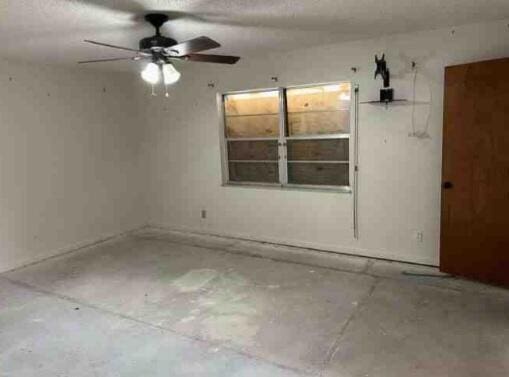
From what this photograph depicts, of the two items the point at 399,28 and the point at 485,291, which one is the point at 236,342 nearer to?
the point at 485,291

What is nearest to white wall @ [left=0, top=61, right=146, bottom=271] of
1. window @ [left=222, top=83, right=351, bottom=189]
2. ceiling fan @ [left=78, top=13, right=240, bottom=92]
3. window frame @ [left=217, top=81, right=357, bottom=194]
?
window frame @ [left=217, top=81, right=357, bottom=194]

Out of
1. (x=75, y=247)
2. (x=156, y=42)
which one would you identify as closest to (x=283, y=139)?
(x=156, y=42)

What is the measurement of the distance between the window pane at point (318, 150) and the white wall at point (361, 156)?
0.28 meters

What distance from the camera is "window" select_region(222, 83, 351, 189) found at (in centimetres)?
413

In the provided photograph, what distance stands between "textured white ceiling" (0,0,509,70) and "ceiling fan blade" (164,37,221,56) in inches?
10.4

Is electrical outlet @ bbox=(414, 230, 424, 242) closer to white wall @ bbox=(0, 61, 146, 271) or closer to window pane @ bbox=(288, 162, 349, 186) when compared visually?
window pane @ bbox=(288, 162, 349, 186)

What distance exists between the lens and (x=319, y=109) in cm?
422

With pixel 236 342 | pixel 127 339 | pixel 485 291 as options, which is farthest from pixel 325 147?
pixel 127 339

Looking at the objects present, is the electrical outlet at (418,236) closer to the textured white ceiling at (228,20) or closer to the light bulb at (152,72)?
the textured white ceiling at (228,20)

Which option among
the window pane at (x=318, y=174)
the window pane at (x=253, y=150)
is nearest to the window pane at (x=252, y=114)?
the window pane at (x=253, y=150)

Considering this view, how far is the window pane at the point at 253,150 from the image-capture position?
4.54m

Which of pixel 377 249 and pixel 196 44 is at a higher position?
pixel 196 44

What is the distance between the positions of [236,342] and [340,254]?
78.9 inches

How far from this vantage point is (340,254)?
415 centimetres
